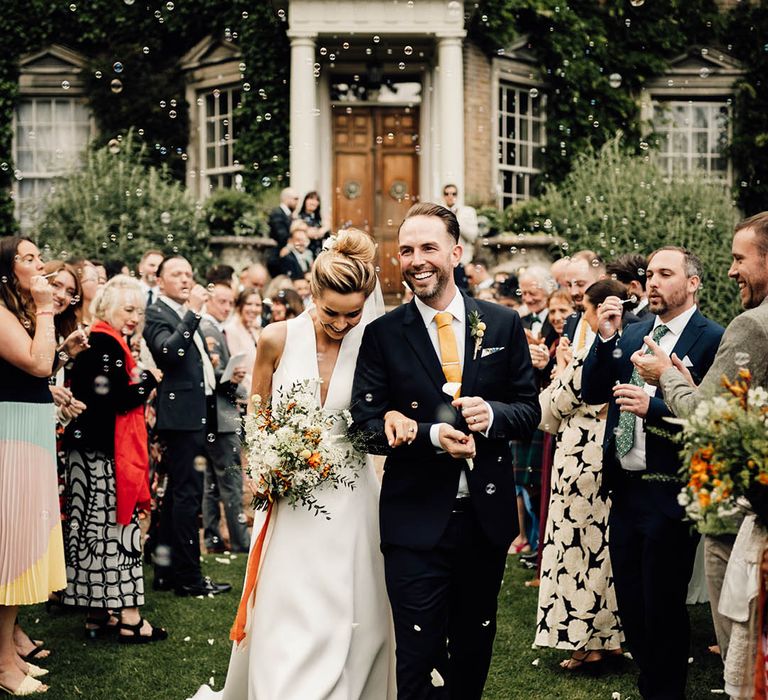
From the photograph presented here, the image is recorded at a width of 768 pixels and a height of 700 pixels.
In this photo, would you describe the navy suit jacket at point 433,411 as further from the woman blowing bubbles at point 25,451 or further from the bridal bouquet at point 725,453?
the woman blowing bubbles at point 25,451

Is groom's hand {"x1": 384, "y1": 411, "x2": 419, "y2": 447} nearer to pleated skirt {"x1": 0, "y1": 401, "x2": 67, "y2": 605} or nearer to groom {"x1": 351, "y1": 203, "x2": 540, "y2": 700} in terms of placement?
groom {"x1": 351, "y1": 203, "x2": 540, "y2": 700}

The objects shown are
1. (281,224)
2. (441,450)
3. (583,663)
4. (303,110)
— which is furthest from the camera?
(303,110)

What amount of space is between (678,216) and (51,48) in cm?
1211

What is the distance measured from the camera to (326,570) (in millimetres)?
4605

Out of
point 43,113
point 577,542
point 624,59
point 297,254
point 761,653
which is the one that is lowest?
point 577,542

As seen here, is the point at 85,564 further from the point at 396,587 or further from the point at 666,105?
the point at 666,105

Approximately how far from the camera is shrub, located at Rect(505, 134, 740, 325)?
15219mm

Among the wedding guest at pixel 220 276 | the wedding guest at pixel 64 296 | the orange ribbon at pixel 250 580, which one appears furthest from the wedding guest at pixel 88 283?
the orange ribbon at pixel 250 580

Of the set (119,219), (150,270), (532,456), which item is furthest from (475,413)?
(119,219)

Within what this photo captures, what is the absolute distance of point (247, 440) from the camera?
4.62 m

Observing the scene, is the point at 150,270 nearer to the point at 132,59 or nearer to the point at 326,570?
the point at 326,570

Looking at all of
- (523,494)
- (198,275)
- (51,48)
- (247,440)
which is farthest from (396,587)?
(51,48)

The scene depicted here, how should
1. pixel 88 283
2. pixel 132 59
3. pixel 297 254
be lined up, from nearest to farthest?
1. pixel 88 283
2. pixel 297 254
3. pixel 132 59

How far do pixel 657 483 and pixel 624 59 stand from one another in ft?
51.5
